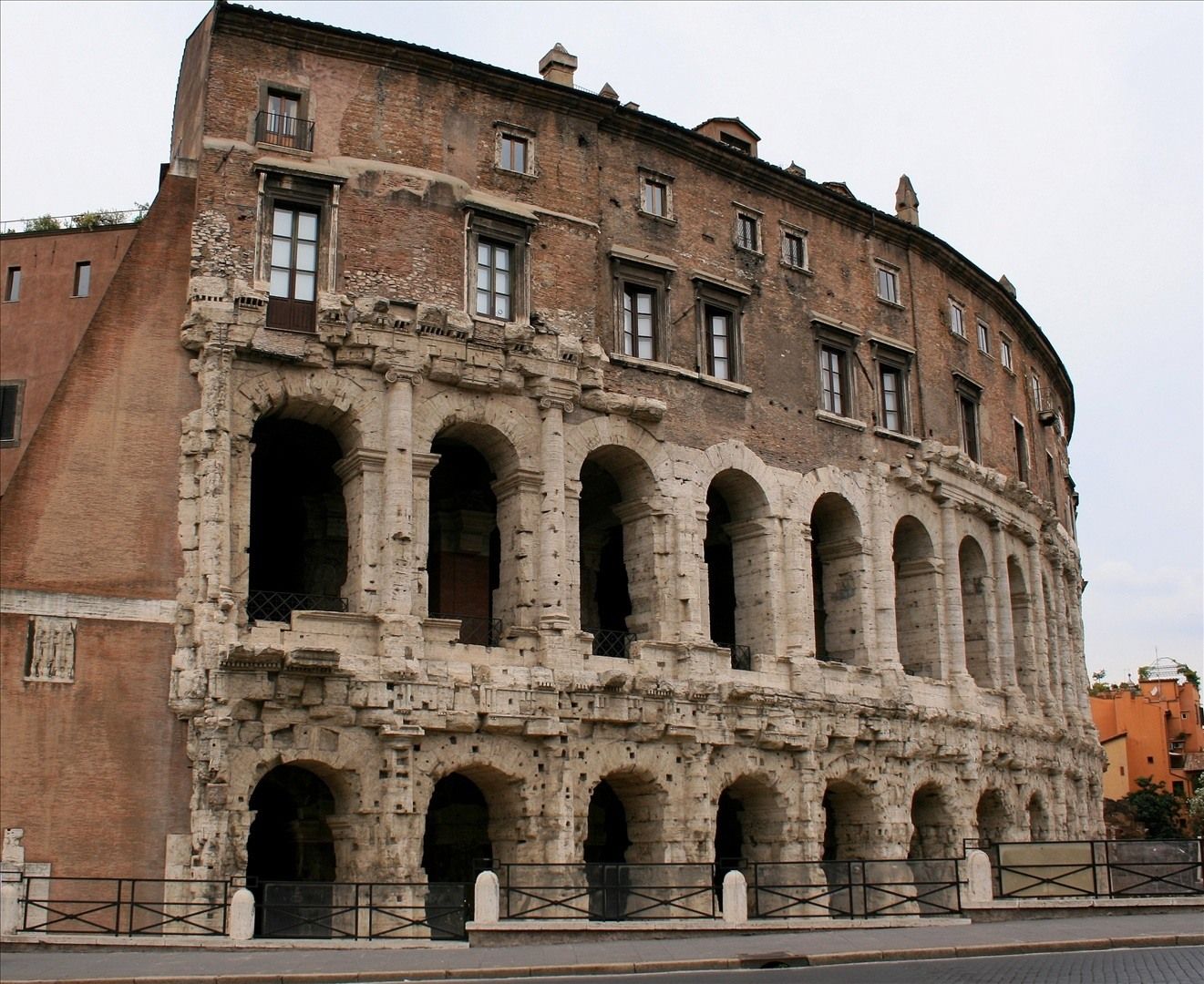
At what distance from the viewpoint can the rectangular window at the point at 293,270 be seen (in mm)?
23625

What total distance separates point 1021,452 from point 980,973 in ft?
83.3

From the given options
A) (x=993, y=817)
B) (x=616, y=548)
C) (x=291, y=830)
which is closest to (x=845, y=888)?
(x=993, y=817)

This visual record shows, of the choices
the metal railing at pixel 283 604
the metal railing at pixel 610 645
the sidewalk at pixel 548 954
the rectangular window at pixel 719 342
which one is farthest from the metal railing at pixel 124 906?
the rectangular window at pixel 719 342

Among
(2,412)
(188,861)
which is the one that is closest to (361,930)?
(188,861)

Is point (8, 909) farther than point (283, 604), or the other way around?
point (283, 604)

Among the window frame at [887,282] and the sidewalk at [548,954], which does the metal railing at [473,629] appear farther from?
the window frame at [887,282]

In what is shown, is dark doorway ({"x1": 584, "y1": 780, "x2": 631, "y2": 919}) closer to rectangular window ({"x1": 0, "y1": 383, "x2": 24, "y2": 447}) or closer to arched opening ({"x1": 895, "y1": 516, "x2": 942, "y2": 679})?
arched opening ({"x1": 895, "y1": 516, "x2": 942, "y2": 679})

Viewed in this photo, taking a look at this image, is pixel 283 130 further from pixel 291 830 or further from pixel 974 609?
pixel 974 609

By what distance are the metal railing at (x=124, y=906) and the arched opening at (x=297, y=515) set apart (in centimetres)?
694

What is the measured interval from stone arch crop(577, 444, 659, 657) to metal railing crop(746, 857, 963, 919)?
16.0 feet

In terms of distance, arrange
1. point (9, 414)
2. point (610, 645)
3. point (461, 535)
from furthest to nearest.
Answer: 1. point (610, 645)
2. point (461, 535)
3. point (9, 414)

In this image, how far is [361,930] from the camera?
20.8m

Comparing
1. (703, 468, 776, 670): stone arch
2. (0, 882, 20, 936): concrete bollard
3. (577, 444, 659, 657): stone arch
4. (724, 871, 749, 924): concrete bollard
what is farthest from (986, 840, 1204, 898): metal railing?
(0, 882, 20, 936): concrete bollard

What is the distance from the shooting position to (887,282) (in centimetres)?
3347
